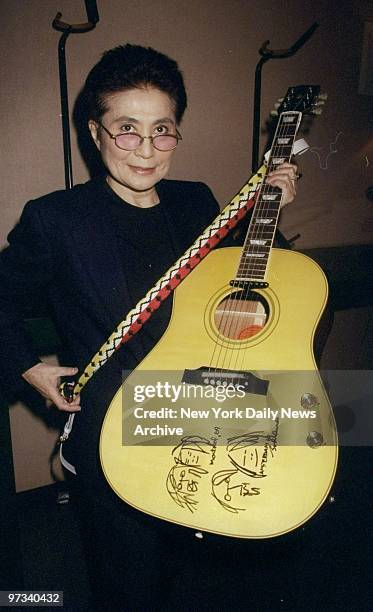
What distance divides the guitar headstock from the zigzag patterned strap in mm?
298

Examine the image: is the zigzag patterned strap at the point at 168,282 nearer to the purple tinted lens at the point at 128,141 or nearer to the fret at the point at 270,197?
the fret at the point at 270,197

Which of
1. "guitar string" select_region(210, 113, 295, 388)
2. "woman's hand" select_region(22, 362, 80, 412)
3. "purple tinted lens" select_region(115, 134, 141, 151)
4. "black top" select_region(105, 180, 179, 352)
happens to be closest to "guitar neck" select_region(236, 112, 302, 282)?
"guitar string" select_region(210, 113, 295, 388)

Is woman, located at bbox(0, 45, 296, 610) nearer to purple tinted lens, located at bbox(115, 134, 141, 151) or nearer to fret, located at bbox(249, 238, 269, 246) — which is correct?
purple tinted lens, located at bbox(115, 134, 141, 151)

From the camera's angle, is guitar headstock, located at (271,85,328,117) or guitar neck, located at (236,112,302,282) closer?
guitar neck, located at (236,112,302,282)

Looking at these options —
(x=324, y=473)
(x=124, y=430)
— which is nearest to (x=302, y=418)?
(x=324, y=473)

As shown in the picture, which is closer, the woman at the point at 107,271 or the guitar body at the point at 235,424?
the guitar body at the point at 235,424

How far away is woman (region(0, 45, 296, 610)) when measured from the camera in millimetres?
1224

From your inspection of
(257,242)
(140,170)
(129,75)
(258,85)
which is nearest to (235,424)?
(257,242)

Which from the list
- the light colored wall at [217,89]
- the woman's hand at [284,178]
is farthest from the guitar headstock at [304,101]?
the light colored wall at [217,89]

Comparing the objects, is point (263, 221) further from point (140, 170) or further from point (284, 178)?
point (140, 170)

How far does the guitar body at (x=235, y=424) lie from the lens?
2.86 feet

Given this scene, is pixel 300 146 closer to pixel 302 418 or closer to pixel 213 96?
pixel 302 418

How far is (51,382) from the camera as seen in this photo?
1272 millimetres
